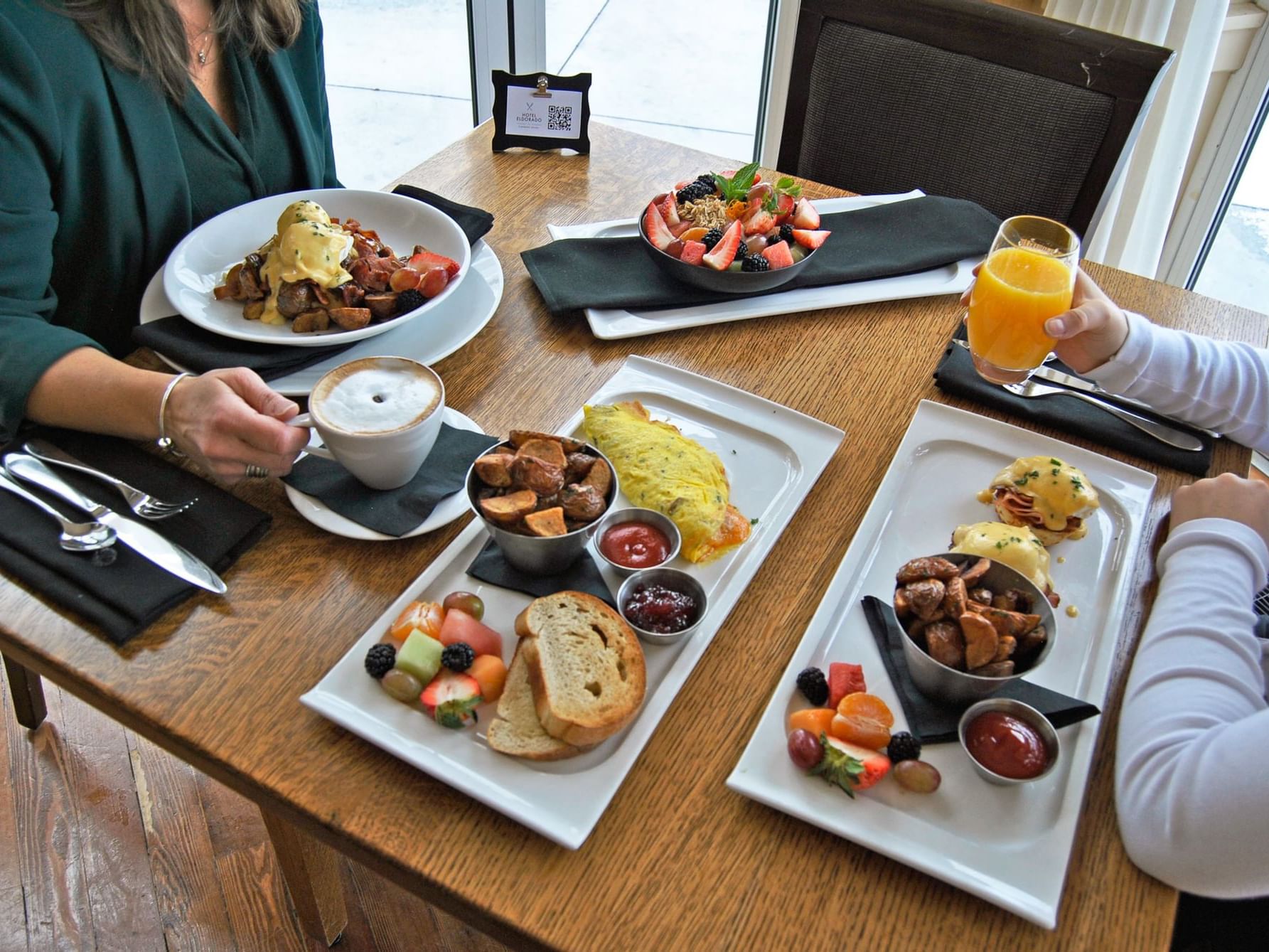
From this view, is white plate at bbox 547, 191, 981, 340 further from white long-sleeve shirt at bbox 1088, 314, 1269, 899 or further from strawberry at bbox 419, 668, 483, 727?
strawberry at bbox 419, 668, 483, 727

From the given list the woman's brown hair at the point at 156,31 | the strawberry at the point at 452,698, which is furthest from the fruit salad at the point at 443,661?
the woman's brown hair at the point at 156,31

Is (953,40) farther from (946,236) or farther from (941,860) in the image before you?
(941,860)

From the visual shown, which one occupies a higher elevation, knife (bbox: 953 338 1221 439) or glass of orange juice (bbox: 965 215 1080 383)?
glass of orange juice (bbox: 965 215 1080 383)

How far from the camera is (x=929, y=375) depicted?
152cm

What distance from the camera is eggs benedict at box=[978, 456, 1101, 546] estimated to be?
1222 mm

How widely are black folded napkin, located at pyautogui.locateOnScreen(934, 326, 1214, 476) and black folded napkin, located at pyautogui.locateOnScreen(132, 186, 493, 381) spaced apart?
989 millimetres

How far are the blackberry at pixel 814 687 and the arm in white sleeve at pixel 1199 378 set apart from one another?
79cm

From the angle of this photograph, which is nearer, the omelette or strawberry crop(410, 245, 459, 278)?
the omelette

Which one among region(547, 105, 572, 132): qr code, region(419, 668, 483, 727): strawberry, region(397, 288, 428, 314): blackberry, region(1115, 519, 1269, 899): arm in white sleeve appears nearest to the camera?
region(1115, 519, 1269, 899): arm in white sleeve

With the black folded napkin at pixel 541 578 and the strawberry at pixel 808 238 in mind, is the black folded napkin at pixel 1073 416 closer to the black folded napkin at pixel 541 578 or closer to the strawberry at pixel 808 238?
the strawberry at pixel 808 238

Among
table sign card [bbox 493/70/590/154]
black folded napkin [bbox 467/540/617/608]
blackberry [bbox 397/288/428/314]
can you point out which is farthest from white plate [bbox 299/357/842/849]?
table sign card [bbox 493/70/590/154]

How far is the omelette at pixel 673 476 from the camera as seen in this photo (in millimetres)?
1180

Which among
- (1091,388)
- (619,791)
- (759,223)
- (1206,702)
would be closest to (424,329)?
(759,223)

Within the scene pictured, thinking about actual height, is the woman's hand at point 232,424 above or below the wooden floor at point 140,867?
above
